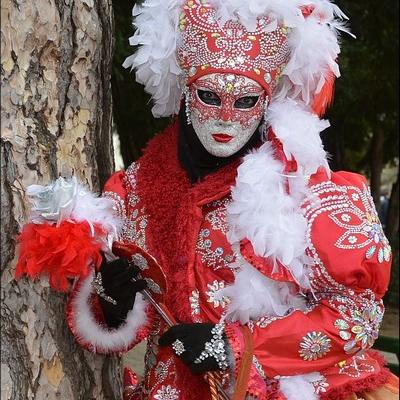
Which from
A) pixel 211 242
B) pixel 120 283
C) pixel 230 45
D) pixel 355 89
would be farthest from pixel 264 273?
pixel 355 89

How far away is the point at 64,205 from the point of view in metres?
1.88

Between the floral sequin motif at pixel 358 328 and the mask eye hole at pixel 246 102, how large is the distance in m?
0.64

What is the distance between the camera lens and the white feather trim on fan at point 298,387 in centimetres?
205

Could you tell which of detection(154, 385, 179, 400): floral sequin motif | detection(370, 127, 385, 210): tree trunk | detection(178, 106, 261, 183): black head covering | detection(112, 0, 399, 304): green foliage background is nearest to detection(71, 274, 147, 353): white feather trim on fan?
detection(154, 385, 179, 400): floral sequin motif

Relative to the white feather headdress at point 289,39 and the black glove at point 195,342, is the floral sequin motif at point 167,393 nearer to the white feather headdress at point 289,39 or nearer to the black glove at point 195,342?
the black glove at point 195,342

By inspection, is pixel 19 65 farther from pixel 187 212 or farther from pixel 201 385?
pixel 201 385

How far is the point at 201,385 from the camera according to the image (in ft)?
7.19

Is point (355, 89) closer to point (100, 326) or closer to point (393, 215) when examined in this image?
point (393, 215)

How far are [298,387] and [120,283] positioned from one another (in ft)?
1.90

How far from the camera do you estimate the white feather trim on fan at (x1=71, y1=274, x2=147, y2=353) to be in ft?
7.00

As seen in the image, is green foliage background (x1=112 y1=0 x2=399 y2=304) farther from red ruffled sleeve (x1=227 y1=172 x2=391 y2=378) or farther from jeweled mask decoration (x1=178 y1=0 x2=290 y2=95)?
red ruffled sleeve (x1=227 y1=172 x2=391 y2=378)

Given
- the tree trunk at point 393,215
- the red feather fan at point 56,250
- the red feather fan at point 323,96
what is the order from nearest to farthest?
the red feather fan at point 56,250 < the red feather fan at point 323,96 < the tree trunk at point 393,215

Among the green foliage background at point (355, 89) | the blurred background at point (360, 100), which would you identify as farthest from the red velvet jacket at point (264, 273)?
the green foliage background at point (355, 89)

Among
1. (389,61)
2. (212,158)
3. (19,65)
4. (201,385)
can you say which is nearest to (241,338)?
(201,385)
